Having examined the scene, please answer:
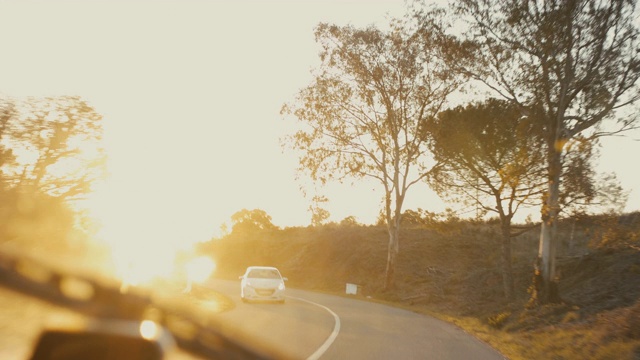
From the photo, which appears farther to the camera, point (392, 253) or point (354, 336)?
point (392, 253)

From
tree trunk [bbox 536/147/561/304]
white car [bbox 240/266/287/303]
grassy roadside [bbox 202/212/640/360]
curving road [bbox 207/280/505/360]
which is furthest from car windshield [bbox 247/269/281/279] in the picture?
tree trunk [bbox 536/147/561/304]

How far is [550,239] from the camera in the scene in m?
22.8

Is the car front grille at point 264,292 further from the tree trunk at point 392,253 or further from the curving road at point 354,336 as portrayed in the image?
the tree trunk at point 392,253

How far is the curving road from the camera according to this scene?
13.2m

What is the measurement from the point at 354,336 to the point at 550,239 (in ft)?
33.3

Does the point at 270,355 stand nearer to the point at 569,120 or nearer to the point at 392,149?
the point at 569,120

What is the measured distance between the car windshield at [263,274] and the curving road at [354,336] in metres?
4.79

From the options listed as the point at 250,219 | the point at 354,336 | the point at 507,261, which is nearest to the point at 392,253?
the point at 507,261

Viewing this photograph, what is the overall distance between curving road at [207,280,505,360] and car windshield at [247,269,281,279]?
189 inches

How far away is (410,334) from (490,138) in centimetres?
1400

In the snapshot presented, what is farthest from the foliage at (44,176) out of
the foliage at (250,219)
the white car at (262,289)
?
the foliage at (250,219)

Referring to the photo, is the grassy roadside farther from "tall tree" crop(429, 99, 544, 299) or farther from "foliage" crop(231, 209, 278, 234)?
"foliage" crop(231, 209, 278, 234)

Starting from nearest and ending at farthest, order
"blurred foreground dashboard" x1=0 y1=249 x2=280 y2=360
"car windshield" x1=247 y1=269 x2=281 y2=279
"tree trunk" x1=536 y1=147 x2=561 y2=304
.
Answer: "blurred foreground dashboard" x1=0 y1=249 x2=280 y2=360 < "tree trunk" x1=536 y1=147 x2=561 y2=304 < "car windshield" x1=247 y1=269 x2=281 y2=279

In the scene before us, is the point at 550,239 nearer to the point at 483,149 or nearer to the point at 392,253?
the point at 483,149
